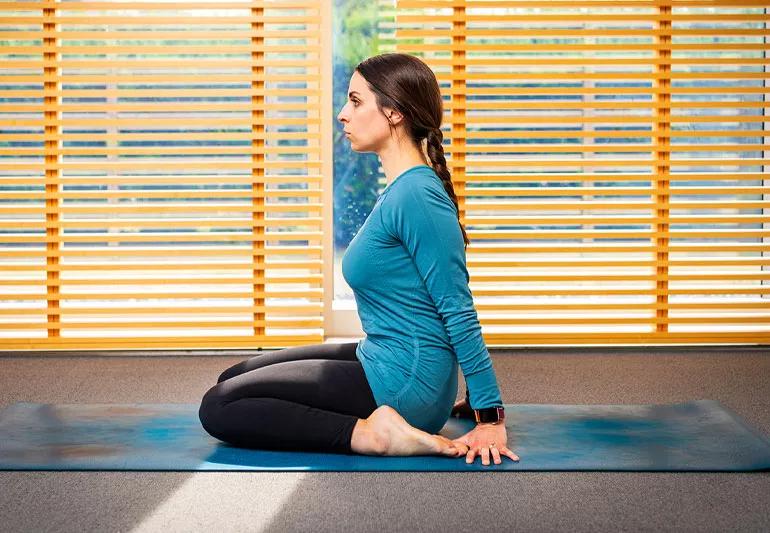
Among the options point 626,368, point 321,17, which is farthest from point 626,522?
point 321,17

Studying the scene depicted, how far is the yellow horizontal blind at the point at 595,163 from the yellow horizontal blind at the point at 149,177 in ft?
2.76

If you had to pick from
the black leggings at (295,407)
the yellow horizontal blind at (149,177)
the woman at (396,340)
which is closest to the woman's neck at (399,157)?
the woman at (396,340)

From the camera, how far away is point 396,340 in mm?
2990

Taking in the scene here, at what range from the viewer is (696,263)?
5398 mm

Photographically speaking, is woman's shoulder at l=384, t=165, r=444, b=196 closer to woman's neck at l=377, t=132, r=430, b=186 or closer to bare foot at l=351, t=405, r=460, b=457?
woman's neck at l=377, t=132, r=430, b=186

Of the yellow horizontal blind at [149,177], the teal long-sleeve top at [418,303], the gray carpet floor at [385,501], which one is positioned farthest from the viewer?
the yellow horizontal blind at [149,177]

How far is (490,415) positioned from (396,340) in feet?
1.16

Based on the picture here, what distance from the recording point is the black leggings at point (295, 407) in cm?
299

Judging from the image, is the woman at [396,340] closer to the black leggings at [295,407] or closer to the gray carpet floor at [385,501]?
the black leggings at [295,407]

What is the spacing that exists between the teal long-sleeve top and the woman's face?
0.14m

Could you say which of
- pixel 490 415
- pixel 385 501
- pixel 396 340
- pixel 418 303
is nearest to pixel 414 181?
pixel 418 303

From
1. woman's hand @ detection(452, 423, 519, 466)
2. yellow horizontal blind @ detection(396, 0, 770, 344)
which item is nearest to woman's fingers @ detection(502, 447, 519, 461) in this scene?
woman's hand @ detection(452, 423, 519, 466)

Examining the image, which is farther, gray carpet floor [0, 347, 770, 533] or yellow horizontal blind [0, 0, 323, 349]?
yellow horizontal blind [0, 0, 323, 349]

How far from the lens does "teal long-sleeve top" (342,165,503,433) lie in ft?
9.48
